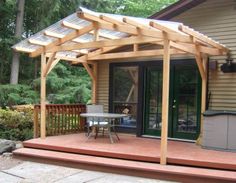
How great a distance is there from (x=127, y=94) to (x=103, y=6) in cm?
911

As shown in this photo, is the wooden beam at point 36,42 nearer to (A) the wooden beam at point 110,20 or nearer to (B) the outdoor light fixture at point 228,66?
(A) the wooden beam at point 110,20

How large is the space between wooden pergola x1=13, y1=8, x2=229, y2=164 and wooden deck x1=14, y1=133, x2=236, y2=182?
34cm

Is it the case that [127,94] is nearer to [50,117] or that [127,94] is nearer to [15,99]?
[50,117]

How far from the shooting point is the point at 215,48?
732 cm

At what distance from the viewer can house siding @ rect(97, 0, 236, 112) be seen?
754 cm

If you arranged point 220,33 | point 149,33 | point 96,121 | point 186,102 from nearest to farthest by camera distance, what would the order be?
1. point 149,33
2. point 220,33
3. point 186,102
4. point 96,121

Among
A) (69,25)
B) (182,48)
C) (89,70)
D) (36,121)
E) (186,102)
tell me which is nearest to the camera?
(182,48)

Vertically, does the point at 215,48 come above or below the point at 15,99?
above

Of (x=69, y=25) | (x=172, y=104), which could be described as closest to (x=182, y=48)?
(x=172, y=104)

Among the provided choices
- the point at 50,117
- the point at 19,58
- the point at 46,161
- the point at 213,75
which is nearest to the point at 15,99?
the point at 19,58

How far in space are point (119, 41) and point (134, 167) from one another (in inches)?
96.3

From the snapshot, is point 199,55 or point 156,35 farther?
point 199,55

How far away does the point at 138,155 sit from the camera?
6312 mm

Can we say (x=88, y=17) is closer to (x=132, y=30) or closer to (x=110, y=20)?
(x=110, y=20)
